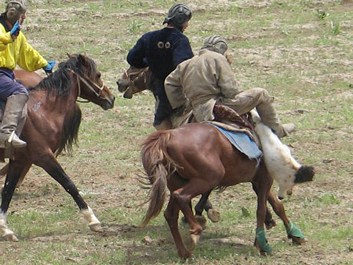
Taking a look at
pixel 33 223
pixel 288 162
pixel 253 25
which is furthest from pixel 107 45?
pixel 288 162

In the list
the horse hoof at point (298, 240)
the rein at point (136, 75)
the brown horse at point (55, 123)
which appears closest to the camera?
the horse hoof at point (298, 240)

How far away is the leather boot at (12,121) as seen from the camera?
9359mm

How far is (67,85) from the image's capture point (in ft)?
33.1

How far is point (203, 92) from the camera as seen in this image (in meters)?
9.00

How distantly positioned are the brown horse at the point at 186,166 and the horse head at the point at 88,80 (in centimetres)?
189

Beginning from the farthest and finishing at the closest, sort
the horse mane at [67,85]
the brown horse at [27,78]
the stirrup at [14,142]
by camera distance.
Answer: the brown horse at [27,78] → the horse mane at [67,85] → the stirrup at [14,142]

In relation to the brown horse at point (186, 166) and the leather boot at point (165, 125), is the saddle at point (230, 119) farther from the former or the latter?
the leather boot at point (165, 125)

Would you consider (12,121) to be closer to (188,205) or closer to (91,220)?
(91,220)

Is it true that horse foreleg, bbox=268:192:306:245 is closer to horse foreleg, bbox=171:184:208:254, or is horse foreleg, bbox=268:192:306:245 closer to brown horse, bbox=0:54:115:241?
horse foreleg, bbox=171:184:208:254

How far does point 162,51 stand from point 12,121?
170 cm

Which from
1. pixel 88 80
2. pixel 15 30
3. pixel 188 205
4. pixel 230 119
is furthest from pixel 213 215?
pixel 15 30

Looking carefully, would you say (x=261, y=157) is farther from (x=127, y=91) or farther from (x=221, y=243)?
(x=127, y=91)

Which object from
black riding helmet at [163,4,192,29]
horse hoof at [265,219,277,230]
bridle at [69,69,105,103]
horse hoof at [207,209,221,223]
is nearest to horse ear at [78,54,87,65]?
bridle at [69,69,105,103]

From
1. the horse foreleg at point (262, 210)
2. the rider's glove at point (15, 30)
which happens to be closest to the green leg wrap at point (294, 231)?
the horse foreleg at point (262, 210)
